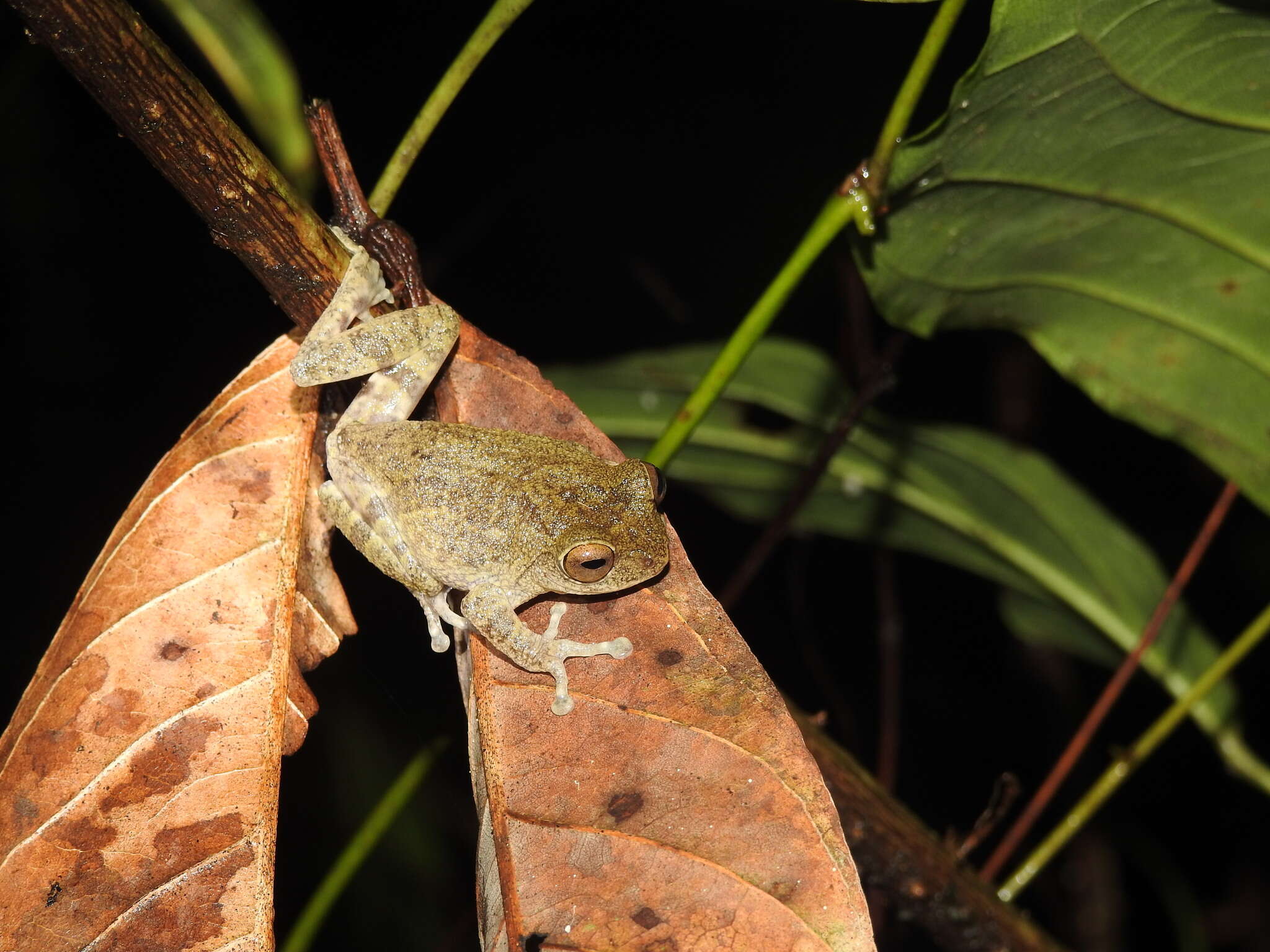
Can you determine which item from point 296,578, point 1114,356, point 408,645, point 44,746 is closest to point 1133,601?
point 1114,356

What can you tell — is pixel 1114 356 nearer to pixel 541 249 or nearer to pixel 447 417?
pixel 447 417

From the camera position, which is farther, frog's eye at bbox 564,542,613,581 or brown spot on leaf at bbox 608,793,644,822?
frog's eye at bbox 564,542,613,581

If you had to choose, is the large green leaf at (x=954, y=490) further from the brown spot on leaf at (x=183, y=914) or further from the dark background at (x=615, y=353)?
the brown spot on leaf at (x=183, y=914)

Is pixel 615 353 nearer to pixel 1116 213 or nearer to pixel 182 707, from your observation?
pixel 1116 213

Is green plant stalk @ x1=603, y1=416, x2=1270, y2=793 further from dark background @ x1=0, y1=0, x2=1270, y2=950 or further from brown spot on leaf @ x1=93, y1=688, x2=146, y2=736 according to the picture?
brown spot on leaf @ x1=93, y1=688, x2=146, y2=736

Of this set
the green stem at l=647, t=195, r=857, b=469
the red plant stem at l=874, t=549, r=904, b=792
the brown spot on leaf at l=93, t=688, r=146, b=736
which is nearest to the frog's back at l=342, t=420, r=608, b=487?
the green stem at l=647, t=195, r=857, b=469

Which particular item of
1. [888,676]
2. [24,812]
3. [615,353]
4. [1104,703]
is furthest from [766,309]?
[615,353]
